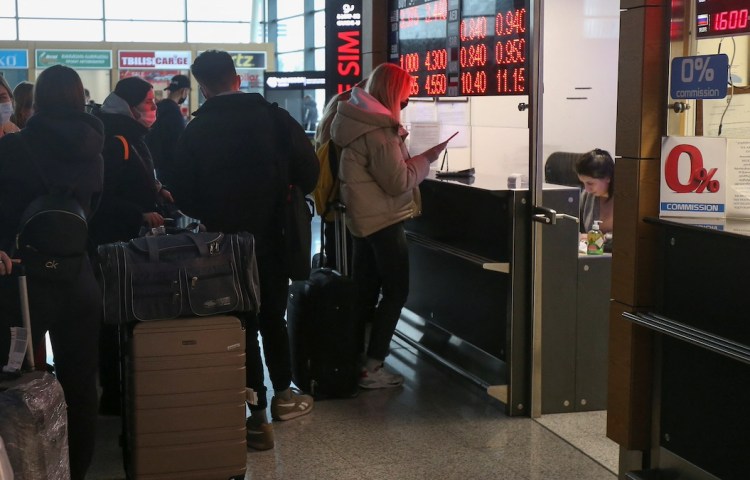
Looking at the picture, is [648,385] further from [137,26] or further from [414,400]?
[137,26]

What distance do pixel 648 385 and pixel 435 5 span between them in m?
2.96

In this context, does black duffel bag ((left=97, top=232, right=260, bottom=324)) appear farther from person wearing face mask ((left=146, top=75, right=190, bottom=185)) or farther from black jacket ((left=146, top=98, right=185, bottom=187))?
black jacket ((left=146, top=98, right=185, bottom=187))

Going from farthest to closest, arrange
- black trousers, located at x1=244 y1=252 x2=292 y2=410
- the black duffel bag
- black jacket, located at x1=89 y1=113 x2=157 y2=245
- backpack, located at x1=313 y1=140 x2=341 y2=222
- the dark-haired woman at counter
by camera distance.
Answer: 1. the dark-haired woman at counter
2. backpack, located at x1=313 y1=140 x2=341 y2=222
3. black jacket, located at x1=89 y1=113 x2=157 y2=245
4. black trousers, located at x1=244 y1=252 x2=292 y2=410
5. the black duffel bag

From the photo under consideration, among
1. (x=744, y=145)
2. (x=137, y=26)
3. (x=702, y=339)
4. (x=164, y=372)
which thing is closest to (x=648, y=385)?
(x=702, y=339)

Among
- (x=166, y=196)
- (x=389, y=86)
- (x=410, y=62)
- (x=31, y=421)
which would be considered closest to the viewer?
(x=31, y=421)

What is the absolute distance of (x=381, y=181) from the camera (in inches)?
203

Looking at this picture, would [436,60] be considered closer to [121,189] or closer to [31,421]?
[121,189]

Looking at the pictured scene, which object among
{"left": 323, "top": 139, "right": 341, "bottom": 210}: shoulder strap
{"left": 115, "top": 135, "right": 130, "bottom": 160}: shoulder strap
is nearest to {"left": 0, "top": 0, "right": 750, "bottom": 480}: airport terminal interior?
{"left": 323, "top": 139, "right": 341, "bottom": 210}: shoulder strap

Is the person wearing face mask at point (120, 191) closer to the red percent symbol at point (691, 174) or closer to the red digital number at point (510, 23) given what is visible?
the red digital number at point (510, 23)

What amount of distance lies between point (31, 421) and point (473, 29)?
3.45m

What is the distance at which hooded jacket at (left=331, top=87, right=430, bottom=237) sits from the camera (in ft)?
16.8

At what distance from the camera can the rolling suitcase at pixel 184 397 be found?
3818 millimetres

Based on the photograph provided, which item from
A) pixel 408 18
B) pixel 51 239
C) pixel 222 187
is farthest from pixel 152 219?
pixel 408 18

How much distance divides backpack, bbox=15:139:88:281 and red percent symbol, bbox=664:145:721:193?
2.07 m
